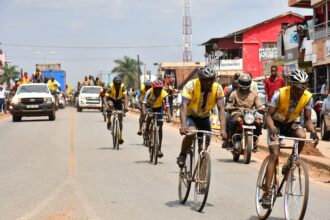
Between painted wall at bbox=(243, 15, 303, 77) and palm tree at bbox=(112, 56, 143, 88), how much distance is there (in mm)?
41571

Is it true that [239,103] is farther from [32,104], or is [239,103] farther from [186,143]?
[32,104]

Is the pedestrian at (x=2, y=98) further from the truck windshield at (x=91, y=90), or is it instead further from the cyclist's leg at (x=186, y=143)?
the cyclist's leg at (x=186, y=143)

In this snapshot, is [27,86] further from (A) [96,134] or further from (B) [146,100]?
(B) [146,100]

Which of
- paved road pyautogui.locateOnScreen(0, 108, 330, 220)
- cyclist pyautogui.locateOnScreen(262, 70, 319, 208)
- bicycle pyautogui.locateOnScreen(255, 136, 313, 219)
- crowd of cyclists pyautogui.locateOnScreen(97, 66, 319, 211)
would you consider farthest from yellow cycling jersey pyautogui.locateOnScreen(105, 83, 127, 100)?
bicycle pyautogui.locateOnScreen(255, 136, 313, 219)

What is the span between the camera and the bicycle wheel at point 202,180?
910 cm

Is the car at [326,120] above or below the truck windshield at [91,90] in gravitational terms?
below

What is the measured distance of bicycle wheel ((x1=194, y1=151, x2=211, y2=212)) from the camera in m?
9.10

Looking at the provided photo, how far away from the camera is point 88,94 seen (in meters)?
47.9

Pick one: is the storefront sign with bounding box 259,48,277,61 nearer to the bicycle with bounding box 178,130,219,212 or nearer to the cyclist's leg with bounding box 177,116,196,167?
the cyclist's leg with bounding box 177,116,196,167

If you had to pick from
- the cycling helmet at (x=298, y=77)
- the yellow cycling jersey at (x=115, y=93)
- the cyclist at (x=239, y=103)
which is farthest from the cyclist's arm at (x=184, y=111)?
the yellow cycling jersey at (x=115, y=93)

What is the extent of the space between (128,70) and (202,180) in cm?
10383

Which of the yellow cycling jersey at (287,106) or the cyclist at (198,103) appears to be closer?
the yellow cycling jersey at (287,106)

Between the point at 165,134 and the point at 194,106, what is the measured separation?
15.7m

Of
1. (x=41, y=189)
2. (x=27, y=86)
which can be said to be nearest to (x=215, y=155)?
(x=41, y=189)
